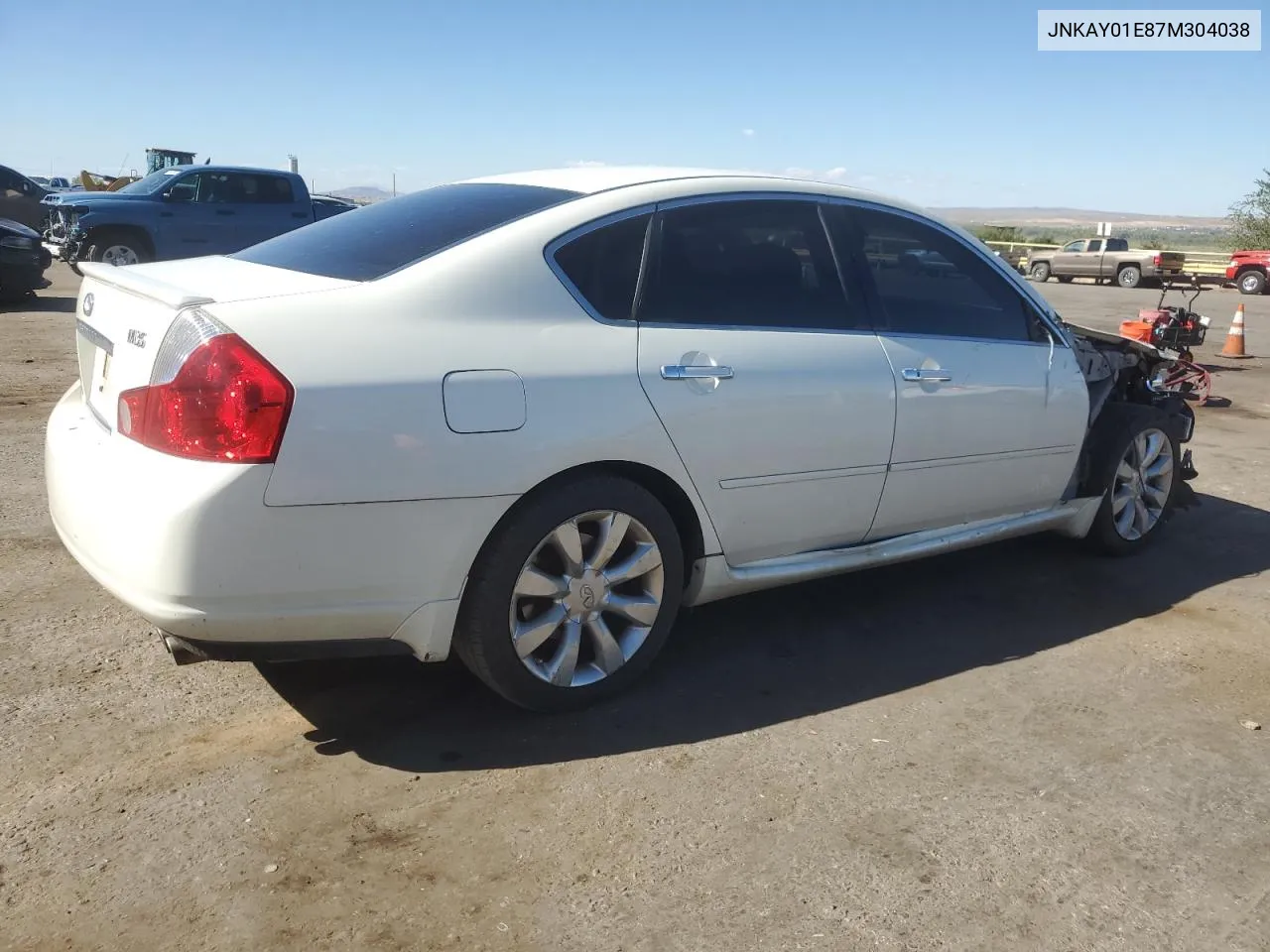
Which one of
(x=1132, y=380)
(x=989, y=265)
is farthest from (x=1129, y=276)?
(x=989, y=265)

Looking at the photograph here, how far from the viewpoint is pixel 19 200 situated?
66.0ft

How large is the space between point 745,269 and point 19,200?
67.1 feet

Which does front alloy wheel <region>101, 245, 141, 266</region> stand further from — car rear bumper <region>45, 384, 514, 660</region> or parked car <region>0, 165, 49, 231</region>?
car rear bumper <region>45, 384, 514, 660</region>

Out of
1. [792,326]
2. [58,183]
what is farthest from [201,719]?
[58,183]

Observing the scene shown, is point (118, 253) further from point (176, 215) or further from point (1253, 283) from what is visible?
point (1253, 283)

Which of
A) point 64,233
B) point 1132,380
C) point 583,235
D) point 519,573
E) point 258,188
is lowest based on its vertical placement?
point 519,573

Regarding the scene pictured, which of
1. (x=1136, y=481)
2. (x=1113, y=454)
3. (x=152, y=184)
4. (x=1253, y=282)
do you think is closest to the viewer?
(x=1113, y=454)

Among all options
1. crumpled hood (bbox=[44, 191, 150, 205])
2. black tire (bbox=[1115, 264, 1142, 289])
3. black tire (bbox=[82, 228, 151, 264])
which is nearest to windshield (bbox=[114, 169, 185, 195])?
crumpled hood (bbox=[44, 191, 150, 205])

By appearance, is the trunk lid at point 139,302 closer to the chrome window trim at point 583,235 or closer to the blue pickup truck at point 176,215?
the chrome window trim at point 583,235

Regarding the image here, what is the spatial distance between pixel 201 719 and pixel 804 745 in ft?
5.88

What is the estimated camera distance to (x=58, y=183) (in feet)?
154

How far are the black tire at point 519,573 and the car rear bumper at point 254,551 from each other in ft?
0.23

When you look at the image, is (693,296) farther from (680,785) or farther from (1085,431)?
(1085,431)

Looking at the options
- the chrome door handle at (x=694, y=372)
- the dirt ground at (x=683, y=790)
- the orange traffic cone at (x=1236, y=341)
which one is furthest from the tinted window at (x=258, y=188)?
the chrome door handle at (x=694, y=372)
